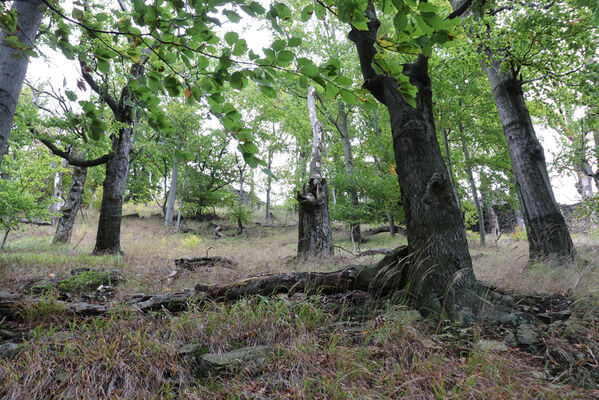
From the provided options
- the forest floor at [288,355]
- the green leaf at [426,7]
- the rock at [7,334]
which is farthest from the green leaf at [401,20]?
the rock at [7,334]

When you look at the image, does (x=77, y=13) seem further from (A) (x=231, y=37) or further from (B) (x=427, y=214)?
(B) (x=427, y=214)

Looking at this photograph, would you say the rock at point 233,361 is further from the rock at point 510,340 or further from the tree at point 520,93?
the tree at point 520,93

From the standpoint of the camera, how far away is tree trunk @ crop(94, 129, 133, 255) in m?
7.05

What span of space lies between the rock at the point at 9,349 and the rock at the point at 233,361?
1.26 meters

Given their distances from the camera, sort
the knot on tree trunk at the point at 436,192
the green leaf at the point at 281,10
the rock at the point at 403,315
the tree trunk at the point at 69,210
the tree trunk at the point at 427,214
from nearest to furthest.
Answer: the green leaf at the point at 281,10, the rock at the point at 403,315, the tree trunk at the point at 427,214, the knot on tree trunk at the point at 436,192, the tree trunk at the point at 69,210

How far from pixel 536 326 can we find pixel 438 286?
76 centimetres

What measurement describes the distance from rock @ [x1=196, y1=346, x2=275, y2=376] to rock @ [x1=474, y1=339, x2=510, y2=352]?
1.42 meters

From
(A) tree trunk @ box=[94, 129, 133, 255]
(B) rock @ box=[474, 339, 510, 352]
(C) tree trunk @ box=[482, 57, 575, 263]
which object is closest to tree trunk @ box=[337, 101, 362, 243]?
(C) tree trunk @ box=[482, 57, 575, 263]

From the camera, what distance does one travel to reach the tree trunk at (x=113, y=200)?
705cm

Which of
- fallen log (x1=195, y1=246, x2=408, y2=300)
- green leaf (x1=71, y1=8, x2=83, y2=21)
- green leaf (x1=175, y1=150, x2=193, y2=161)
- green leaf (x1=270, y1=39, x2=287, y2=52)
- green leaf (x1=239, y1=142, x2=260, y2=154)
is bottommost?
fallen log (x1=195, y1=246, x2=408, y2=300)

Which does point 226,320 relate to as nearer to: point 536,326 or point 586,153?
point 536,326

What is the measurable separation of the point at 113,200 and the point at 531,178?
31.4 ft

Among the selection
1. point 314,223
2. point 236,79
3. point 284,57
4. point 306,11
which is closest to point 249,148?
point 236,79

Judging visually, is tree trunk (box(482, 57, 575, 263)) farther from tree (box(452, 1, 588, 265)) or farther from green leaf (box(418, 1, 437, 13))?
green leaf (box(418, 1, 437, 13))
